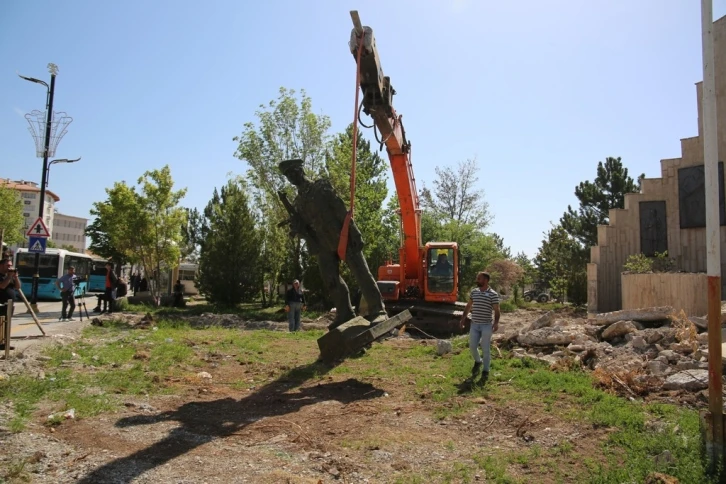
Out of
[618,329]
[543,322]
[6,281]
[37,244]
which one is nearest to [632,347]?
[618,329]

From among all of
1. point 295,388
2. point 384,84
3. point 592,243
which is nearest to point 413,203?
point 384,84

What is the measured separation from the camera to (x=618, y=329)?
10508 millimetres

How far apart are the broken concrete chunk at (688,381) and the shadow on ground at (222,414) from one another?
4.02m

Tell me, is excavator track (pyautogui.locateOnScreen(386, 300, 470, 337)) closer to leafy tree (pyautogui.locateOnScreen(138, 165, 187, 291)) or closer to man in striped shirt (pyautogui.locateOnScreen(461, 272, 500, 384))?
man in striped shirt (pyautogui.locateOnScreen(461, 272, 500, 384))

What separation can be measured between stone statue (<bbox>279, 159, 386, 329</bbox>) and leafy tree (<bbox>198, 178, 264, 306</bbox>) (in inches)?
723

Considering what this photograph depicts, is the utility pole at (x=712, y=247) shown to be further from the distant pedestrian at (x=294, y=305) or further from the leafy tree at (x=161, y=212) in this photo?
the leafy tree at (x=161, y=212)

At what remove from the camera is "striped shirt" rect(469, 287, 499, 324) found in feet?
27.5

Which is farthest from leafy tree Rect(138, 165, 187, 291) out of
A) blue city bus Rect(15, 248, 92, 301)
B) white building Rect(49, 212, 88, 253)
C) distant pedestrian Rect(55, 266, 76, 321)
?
white building Rect(49, 212, 88, 253)

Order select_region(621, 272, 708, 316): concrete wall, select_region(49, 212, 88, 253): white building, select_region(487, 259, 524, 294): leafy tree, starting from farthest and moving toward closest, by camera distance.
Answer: select_region(49, 212, 88, 253): white building, select_region(487, 259, 524, 294): leafy tree, select_region(621, 272, 708, 316): concrete wall

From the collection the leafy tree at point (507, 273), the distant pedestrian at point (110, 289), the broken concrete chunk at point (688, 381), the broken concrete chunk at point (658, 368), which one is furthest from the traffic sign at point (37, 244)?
the leafy tree at point (507, 273)

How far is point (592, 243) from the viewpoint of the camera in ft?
101

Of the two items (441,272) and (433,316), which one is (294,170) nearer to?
(441,272)

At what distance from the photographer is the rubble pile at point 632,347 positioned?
7484 mm

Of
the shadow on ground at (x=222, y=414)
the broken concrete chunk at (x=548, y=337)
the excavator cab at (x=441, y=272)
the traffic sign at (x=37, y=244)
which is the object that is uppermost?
the traffic sign at (x=37, y=244)
